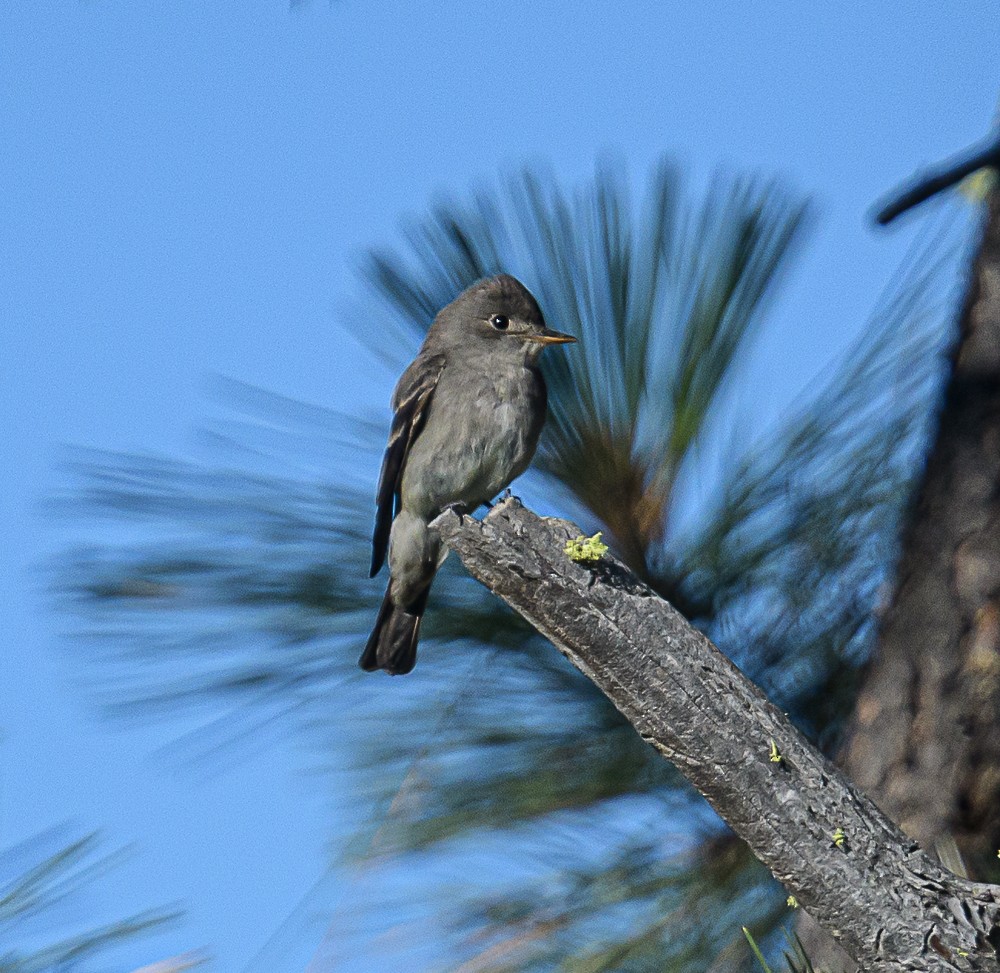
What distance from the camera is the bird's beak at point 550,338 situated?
3.32m

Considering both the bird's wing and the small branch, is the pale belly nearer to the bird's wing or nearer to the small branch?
the bird's wing

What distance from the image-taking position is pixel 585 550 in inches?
80.7

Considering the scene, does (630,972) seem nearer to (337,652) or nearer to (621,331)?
(337,652)

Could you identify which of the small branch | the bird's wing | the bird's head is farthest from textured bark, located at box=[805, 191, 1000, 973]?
the bird's wing

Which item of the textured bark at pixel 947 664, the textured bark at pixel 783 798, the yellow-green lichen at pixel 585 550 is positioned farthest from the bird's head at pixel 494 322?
the textured bark at pixel 783 798

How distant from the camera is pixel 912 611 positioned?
111 inches

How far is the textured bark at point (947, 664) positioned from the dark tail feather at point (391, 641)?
0.89 metres

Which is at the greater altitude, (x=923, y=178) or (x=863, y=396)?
(x=923, y=178)

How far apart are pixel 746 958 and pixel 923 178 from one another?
1.62 metres

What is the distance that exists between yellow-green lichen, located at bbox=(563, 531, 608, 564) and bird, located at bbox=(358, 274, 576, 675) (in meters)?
1.28

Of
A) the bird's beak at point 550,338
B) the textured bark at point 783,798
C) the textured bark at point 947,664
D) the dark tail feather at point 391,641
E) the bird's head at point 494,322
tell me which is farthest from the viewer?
the bird's head at point 494,322

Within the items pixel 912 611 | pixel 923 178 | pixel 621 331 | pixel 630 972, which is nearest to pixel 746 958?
pixel 630 972

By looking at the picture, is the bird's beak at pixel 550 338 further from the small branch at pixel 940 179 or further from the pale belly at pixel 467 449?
the small branch at pixel 940 179

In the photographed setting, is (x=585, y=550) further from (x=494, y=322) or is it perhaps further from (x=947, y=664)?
(x=494, y=322)
